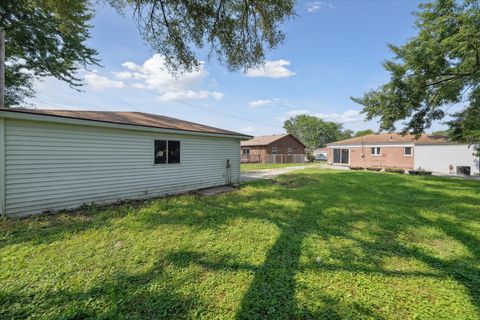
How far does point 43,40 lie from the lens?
9.59 metres

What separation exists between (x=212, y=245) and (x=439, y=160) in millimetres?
21796

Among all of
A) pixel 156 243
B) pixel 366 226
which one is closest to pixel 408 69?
pixel 366 226

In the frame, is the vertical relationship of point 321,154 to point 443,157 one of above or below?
above

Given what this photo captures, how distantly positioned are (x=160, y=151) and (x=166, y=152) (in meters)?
0.24

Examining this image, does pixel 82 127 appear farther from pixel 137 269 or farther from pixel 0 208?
pixel 137 269

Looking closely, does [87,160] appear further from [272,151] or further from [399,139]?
[272,151]

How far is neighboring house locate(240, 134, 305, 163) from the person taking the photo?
94.6 ft

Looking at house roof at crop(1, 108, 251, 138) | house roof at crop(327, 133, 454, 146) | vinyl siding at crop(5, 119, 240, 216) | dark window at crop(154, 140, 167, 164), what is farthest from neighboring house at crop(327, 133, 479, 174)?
vinyl siding at crop(5, 119, 240, 216)

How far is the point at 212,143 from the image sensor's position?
9.94 meters

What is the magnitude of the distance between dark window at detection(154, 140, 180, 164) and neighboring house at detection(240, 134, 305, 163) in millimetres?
20922

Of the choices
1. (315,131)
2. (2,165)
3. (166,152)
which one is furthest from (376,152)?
(315,131)

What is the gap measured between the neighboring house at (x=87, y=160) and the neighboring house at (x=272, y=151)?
65.1 feet

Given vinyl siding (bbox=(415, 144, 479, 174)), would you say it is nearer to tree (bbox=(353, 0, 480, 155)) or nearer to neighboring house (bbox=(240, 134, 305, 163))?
tree (bbox=(353, 0, 480, 155))

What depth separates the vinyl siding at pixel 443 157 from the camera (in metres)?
16.8
